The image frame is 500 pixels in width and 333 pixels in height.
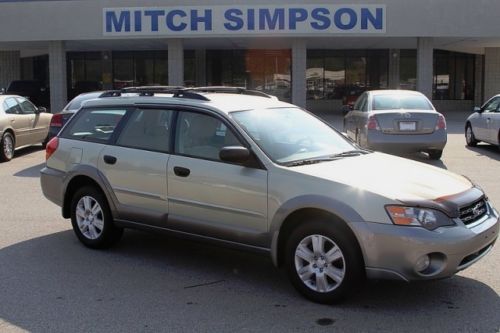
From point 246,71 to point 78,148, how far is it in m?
28.6

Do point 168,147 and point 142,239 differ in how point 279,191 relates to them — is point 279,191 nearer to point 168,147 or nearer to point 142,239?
point 168,147

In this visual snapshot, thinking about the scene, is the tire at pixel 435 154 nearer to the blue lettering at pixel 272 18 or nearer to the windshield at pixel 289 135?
the windshield at pixel 289 135

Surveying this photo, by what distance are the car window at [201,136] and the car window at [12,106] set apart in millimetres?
9367

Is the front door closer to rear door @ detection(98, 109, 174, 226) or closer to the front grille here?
rear door @ detection(98, 109, 174, 226)

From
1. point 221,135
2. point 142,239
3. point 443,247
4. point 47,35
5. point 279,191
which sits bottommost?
point 142,239

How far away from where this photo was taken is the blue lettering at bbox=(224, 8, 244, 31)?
23.9 metres

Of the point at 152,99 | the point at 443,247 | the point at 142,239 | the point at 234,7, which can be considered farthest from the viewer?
the point at 234,7

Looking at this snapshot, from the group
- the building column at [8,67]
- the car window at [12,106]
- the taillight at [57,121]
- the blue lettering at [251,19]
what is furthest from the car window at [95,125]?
the building column at [8,67]

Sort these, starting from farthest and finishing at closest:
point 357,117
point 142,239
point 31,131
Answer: point 31,131 < point 357,117 < point 142,239

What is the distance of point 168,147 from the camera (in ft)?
18.9

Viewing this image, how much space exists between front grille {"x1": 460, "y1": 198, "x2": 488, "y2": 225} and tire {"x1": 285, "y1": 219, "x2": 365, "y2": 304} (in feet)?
2.84

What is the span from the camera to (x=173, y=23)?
2423 centimetres

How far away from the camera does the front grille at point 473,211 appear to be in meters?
4.63

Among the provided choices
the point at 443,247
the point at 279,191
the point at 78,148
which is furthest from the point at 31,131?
the point at 443,247
